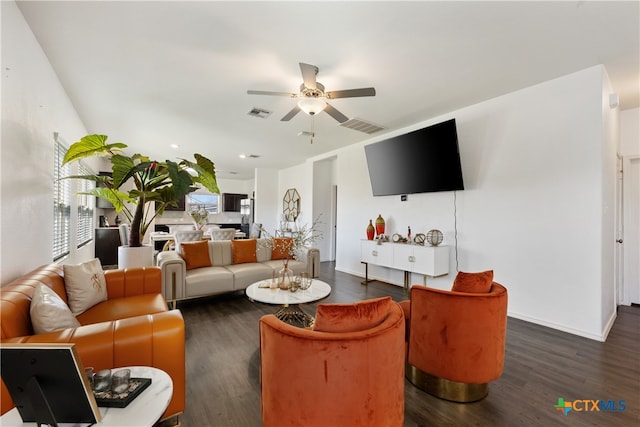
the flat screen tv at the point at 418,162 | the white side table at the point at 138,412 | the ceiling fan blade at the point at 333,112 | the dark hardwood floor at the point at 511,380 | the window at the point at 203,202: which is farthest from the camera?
the window at the point at 203,202

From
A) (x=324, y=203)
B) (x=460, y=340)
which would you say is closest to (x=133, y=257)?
(x=460, y=340)

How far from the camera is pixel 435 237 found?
159 inches

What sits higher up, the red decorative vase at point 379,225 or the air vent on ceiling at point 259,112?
the air vent on ceiling at point 259,112

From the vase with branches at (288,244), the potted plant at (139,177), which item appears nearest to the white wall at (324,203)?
the vase with branches at (288,244)

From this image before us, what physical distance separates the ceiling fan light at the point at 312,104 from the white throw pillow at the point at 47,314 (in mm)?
2499

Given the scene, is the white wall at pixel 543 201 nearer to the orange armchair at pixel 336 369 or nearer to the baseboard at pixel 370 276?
the baseboard at pixel 370 276

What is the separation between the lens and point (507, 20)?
2123mm

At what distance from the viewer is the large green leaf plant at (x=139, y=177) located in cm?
276

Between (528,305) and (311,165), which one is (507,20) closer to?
(528,305)

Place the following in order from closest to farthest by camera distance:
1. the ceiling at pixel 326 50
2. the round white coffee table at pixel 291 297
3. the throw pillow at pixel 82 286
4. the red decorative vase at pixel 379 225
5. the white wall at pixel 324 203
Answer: the ceiling at pixel 326 50
the throw pillow at pixel 82 286
the round white coffee table at pixel 291 297
the red decorative vase at pixel 379 225
the white wall at pixel 324 203

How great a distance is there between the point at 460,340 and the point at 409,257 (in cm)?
233

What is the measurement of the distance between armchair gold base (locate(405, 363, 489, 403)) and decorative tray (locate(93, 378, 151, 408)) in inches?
72.8

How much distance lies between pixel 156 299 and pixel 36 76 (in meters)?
2.28

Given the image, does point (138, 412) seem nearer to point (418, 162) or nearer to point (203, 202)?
point (418, 162)
